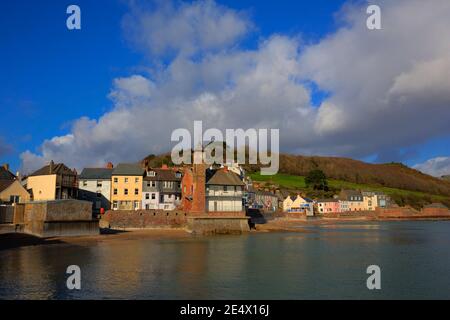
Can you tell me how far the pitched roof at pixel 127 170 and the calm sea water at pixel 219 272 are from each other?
94.9ft

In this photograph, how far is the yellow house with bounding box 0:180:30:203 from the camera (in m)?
61.2

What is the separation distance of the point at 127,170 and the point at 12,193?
1878 centimetres

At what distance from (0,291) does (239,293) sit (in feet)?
42.7

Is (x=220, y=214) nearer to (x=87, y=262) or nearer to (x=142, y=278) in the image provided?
(x=87, y=262)

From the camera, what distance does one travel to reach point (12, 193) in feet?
204

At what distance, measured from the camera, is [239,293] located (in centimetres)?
2239

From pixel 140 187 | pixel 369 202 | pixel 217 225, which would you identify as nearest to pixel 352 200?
pixel 369 202

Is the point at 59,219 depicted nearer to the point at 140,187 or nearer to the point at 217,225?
the point at 140,187

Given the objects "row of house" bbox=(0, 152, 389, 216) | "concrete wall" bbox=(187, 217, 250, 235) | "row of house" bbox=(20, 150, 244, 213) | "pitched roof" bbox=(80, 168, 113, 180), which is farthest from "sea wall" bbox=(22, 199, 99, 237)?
"pitched roof" bbox=(80, 168, 113, 180)

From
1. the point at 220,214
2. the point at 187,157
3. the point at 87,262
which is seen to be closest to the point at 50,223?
the point at 87,262

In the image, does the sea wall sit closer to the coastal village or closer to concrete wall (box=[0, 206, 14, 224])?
the coastal village

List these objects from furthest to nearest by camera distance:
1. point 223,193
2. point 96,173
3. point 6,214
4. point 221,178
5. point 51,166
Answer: point 96,173 < point 51,166 < point 221,178 < point 223,193 < point 6,214

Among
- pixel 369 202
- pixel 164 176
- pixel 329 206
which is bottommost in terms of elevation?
pixel 329 206

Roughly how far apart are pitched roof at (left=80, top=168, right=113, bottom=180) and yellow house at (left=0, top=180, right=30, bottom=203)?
11.0 metres
